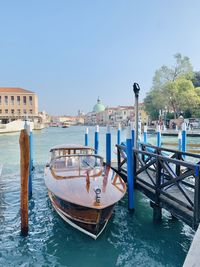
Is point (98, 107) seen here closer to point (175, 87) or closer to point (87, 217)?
point (175, 87)

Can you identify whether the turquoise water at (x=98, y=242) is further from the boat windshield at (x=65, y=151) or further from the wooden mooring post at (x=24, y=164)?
the boat windshield at (x=65, y=151)

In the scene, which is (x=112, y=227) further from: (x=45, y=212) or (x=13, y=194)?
(x=13, y=194)

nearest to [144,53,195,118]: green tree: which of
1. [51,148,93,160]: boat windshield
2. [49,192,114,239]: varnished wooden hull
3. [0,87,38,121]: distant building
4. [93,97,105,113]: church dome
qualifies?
[51,148,93,160]: boat windshield

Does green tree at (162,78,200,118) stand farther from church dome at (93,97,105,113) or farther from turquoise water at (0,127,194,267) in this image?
church dome at (93,97,105,113)

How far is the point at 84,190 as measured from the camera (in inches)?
218

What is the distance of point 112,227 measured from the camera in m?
6.04

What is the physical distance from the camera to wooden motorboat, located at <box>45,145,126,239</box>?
16.4ft

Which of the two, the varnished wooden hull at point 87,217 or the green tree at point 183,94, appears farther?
the green tree at point 183,94

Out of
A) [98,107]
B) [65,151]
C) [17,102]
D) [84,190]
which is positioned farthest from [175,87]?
[98,107]

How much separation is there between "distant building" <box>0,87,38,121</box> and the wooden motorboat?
246 feet

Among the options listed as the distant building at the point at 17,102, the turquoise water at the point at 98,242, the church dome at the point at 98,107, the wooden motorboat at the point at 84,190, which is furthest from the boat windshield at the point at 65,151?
the church dome at the point at 98,107

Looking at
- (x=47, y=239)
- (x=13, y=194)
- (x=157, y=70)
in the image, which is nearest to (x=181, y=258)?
(x=47, y=239)

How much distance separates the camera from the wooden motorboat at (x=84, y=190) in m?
4.99

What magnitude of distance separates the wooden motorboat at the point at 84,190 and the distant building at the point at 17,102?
74998mm
